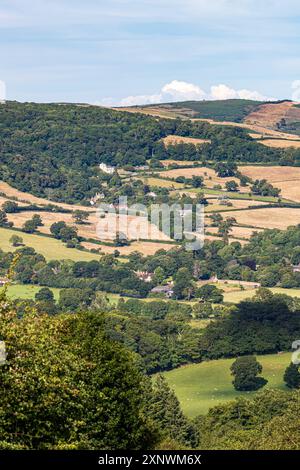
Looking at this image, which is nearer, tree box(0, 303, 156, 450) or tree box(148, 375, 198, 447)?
tree box(0, 303, 156, 450)

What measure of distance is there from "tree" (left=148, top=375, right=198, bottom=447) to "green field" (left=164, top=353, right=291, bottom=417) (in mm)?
16576

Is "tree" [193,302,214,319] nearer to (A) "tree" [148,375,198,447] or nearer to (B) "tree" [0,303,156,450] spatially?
(A) "tree" [148,375,198,447]

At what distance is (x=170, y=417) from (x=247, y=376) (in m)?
43.1

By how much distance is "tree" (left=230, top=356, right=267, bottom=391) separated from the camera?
13412 centimetres

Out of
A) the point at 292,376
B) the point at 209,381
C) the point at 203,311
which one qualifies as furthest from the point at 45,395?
the point at 203,311

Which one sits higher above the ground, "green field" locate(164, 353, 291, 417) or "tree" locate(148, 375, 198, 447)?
"tree" locate(148, 375, 198, 447)

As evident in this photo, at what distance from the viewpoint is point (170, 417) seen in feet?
306

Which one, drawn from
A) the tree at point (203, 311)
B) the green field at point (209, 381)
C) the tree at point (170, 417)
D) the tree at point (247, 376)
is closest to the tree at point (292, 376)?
the green field at point (209, 381)

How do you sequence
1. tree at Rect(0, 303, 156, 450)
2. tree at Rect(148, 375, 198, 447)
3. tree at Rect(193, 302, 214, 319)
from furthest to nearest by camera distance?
tree at Rect(193, 302, 214, 319) < tree at Rect(148, 375, 198, 447) < tree at Rect(0, 303, 156, 450)

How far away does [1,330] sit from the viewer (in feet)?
139

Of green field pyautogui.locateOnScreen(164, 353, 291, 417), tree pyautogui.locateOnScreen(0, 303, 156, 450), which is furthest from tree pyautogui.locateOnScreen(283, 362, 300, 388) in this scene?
tree pyautogui.locateOnScreen(0, 303, 156, 450)

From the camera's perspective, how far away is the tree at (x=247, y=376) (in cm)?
13412

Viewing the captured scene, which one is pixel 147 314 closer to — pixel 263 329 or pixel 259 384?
pixel 263 329

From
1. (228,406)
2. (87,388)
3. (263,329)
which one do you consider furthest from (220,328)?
(87,388)
